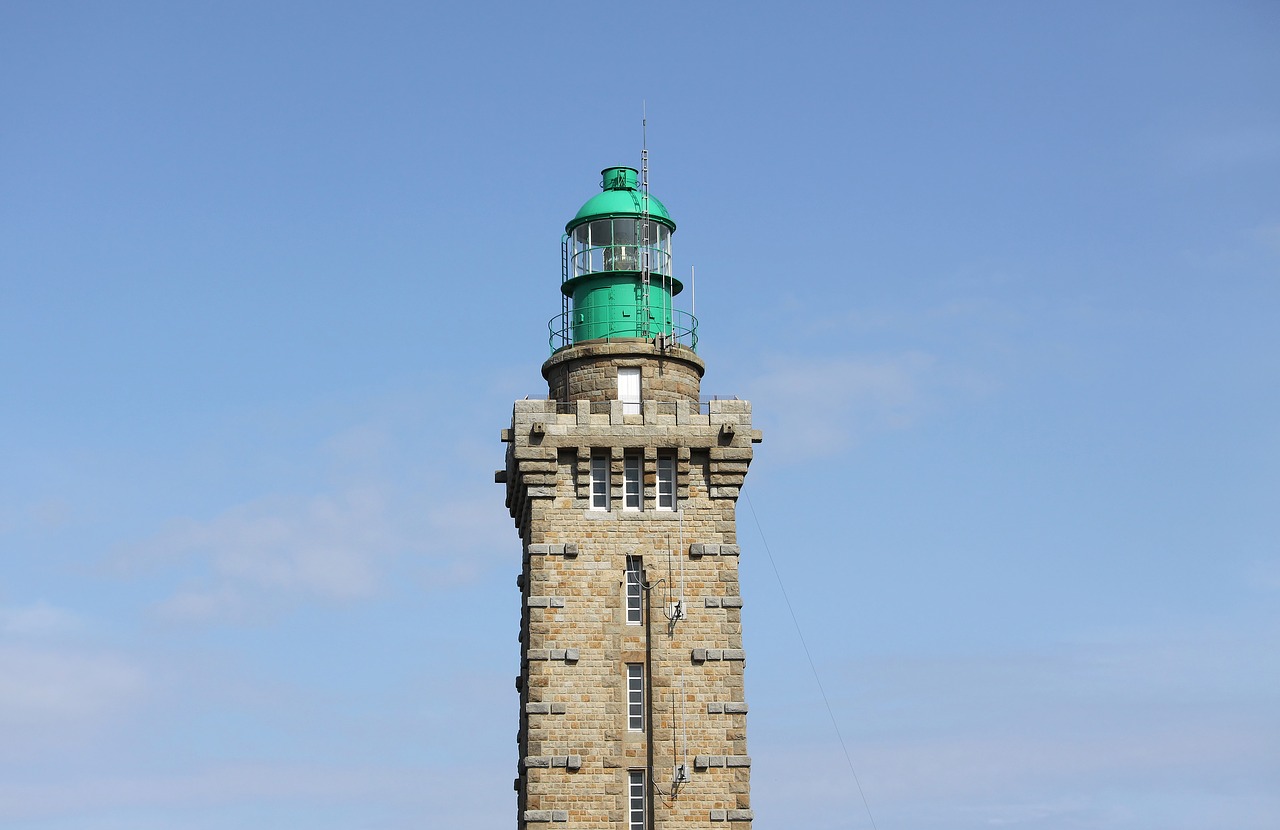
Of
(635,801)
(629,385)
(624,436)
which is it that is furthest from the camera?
(629,385)

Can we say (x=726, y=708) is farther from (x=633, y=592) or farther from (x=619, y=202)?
(x=619, y=202)

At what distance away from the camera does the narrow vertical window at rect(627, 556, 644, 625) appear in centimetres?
5516

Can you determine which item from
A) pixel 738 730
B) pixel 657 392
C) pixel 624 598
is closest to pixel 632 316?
pixel 657 392

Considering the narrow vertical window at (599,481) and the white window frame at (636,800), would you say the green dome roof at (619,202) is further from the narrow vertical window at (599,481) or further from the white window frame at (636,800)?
the white window frame at (636,800)

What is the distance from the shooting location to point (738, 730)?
5444cm

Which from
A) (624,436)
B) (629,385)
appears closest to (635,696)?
(624,436)

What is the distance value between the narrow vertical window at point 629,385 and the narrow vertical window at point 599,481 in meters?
1.71

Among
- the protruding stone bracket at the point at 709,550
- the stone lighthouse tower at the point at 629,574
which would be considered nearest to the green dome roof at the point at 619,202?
the stone lighthouse tower at the point at 629,574

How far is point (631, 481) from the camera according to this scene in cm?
5625

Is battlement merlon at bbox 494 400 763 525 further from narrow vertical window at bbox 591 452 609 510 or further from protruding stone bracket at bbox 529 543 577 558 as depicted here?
protruding stone bracket at bbox 529 543 577 558

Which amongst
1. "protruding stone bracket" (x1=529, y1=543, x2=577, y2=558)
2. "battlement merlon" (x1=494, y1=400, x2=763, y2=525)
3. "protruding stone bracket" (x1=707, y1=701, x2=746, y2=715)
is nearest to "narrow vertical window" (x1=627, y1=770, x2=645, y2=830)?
"protruding stone bracket" (x1=707, y1=701, x2=746, y2=715)

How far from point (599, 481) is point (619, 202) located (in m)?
7.70

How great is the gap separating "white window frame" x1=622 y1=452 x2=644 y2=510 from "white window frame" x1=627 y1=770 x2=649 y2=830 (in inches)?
265

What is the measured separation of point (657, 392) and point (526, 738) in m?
9.48
